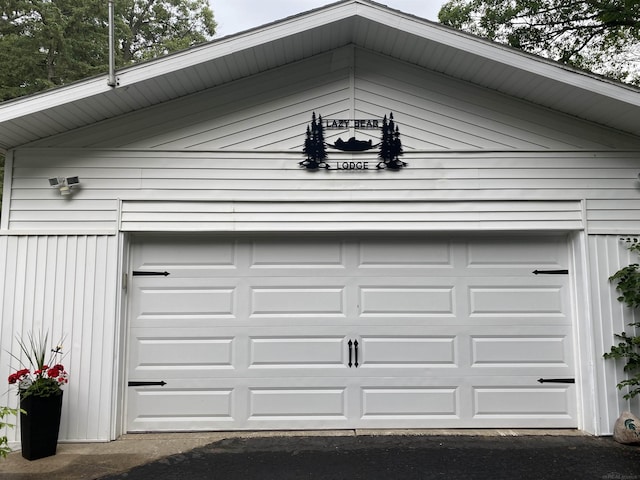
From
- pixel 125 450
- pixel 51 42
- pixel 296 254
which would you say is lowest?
pixel 125 450

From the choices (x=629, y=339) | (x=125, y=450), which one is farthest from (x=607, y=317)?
(x=125, y=450)

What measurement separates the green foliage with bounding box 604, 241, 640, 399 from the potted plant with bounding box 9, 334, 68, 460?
17.4 ft

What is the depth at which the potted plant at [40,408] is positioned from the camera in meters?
4.19

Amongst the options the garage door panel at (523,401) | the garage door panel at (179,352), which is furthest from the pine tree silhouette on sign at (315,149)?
the garage door panel at (523,401)

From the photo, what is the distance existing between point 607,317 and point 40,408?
5524 mm

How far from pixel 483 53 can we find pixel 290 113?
2.01 metres

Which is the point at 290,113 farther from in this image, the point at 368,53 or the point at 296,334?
the point at 296,334

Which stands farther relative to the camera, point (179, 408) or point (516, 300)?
point (516, 300)

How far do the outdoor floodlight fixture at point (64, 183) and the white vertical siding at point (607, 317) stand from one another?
5342 millimetres

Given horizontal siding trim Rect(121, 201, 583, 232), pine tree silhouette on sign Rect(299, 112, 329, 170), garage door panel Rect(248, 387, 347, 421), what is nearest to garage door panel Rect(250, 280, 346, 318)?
horizontal siding trim Rect(121, 201, 583, 232)

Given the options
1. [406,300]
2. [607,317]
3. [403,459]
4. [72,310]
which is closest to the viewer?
[403,459]

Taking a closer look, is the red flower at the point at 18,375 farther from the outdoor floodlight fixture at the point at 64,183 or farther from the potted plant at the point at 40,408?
the outdoor floodlight fixture at the point at 64,183

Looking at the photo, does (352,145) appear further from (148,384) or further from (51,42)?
(51,42)

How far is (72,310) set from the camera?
15.5ft
